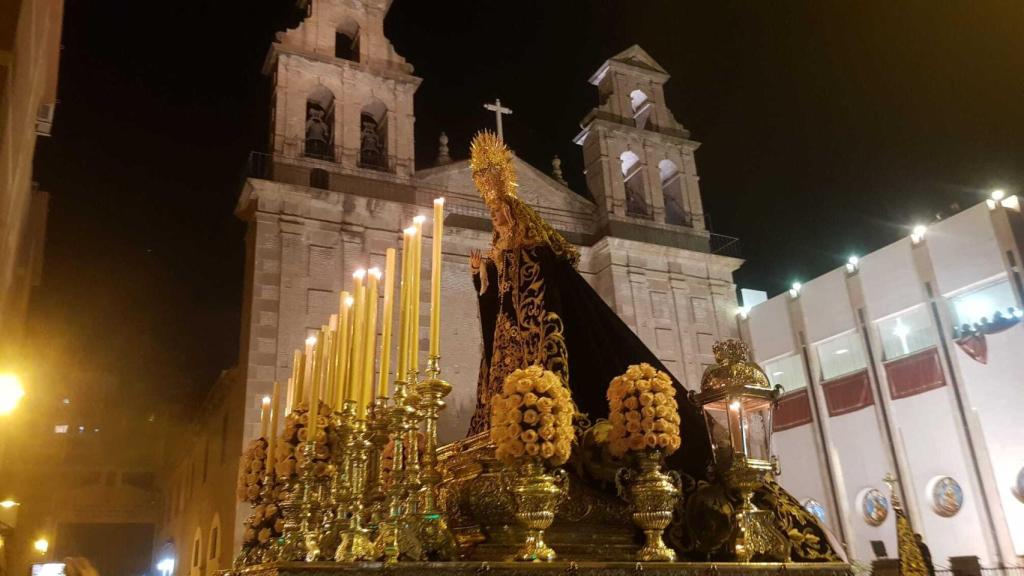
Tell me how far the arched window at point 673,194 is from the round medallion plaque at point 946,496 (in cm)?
791

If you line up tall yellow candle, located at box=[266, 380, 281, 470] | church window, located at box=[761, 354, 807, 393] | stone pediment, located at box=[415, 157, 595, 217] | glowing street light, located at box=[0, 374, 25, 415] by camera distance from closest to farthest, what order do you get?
tall yellow candle, located at box=[266, 380, 281, 470] → glowing street light, located at box=[0, 374, 25, 415] → stone pediment, located at box=[415, 157, 595, 217] → church window, located at box=[761, 354, 807, 393]

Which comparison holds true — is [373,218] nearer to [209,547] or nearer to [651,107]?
[209,547]

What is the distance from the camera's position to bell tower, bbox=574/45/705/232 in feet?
64.0

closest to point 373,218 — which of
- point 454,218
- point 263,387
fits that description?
point 454,218

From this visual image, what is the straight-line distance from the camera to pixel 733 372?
4.45m

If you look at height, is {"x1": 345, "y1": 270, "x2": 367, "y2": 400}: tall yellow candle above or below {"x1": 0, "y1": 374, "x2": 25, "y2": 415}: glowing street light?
below

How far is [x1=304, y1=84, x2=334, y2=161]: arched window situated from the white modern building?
41.1 ft

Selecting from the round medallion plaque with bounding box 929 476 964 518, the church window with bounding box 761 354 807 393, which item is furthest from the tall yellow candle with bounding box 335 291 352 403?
the church window with bounding box 761 354 807 393

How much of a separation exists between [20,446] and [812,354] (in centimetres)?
1917

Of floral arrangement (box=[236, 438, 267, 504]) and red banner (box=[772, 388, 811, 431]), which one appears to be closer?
floral arrangement (box=[236, 438, 267, 504])

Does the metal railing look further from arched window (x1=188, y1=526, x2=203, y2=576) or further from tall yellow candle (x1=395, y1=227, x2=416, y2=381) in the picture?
tall yellow candle (x1=395, y1=227, x2=416, y2=381)

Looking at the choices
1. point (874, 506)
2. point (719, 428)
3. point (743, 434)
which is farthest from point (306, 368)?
point (874, 506)

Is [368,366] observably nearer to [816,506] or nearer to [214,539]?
[214,539]

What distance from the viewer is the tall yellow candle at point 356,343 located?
4.26 m
